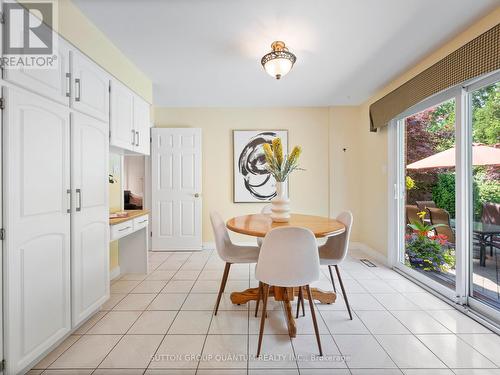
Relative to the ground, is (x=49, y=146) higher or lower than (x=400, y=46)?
lower

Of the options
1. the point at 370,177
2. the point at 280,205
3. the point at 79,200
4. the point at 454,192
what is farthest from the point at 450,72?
the point at 79,200

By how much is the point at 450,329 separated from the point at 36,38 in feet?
11.7

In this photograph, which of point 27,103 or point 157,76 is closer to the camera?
point 27,103

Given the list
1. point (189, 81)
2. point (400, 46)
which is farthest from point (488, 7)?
point (189, 81)

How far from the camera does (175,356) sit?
5.05 feet

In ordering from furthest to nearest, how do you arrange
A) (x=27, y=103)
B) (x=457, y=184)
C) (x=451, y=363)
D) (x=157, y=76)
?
(x=157, y=76)
(x=457, y=184)
(x=451, y=363)
(x=27, y=103)

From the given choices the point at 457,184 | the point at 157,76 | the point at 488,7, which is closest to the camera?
the point at 488,7

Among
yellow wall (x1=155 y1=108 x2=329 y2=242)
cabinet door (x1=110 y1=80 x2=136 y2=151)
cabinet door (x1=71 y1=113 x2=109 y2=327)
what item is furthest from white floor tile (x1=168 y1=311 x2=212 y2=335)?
yellow wall (x1=155 y1=108 x2=329 y2=242)

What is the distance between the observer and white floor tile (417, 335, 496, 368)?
1.46 m

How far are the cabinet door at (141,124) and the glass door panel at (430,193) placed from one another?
3.31 m

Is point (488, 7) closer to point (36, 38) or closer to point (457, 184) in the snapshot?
point (457, 184)

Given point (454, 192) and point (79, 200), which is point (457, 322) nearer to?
point (454, 192)

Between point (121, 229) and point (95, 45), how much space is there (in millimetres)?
1689

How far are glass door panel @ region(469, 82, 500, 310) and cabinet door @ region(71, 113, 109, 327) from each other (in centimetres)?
331
